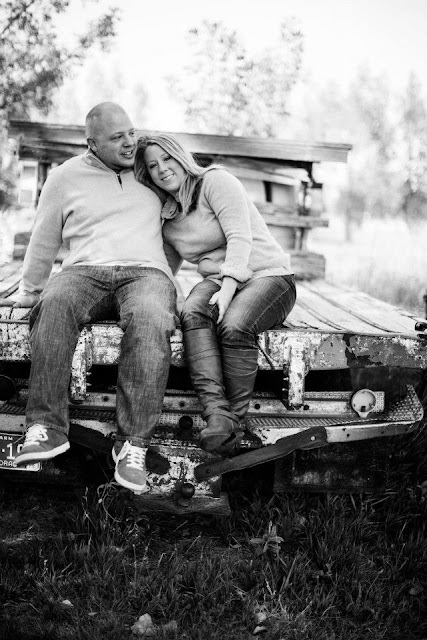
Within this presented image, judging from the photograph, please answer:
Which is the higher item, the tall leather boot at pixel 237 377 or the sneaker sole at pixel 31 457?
the tall leather boot at pixel 237 377

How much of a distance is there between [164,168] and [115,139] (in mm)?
311

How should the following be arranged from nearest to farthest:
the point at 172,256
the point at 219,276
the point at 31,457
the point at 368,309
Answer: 1. the point at 31,457
2. the point at 219,276
3. the point at 172,256
4. the point at 368,309

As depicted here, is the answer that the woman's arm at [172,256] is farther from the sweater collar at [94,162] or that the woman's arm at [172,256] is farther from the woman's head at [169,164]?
the sweater collar at [94,162]

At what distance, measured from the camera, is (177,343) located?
291 cm

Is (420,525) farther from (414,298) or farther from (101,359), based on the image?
(414,298)

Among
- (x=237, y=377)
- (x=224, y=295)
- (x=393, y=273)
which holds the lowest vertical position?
(x=393, y=273)

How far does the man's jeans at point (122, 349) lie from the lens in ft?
8.66

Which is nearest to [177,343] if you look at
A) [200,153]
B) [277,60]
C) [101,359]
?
[101,359]

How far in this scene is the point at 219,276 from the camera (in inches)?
123

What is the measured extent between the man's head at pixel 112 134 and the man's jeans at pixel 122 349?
0.70 metres

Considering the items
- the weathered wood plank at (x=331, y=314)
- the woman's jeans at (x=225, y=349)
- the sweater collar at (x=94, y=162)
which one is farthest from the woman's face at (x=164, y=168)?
the weathered wood plank at (x=331, y=314)

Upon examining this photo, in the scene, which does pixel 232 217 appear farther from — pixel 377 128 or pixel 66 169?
pixel 377 128

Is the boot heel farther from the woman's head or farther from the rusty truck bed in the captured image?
the woman's head

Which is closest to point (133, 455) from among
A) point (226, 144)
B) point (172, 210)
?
point (172, 210)
